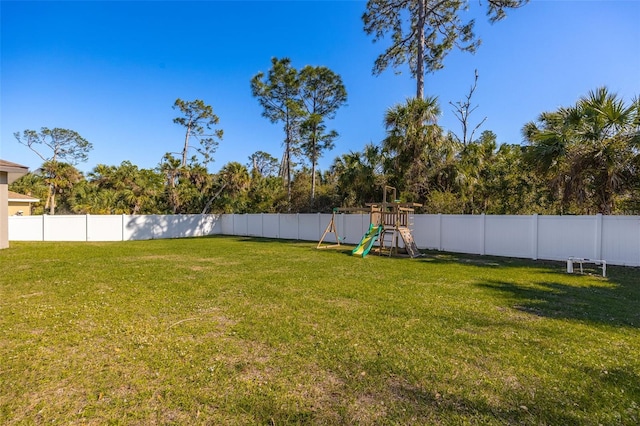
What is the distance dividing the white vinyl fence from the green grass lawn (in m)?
2.61

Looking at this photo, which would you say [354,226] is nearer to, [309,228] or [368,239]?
[309,228]

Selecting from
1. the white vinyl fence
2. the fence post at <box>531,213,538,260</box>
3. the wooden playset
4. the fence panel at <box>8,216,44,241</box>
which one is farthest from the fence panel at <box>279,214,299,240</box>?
the fence panel at <box>8,216,44,241</box>

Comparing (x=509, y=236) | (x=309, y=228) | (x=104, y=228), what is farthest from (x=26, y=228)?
(x=509, y=236)

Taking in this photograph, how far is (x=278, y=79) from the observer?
21578 mm

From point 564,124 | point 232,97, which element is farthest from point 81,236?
point 564,124

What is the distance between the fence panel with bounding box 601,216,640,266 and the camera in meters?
8.13

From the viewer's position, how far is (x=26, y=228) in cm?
1565

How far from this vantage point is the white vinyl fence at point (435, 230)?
859 cm

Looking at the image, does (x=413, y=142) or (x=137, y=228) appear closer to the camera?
(x=413, y=142)

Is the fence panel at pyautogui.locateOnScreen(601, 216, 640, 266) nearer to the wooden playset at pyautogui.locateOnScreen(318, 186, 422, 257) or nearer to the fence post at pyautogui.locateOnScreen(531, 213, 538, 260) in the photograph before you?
the fence post at pyautogui.locateOnScreen(531, 213, 538, 260)

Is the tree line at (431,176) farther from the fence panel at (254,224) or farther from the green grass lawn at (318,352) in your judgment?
the green grass lawn at (318,352)

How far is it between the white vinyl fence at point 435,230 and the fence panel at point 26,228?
0.12 feet

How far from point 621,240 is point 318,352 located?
31.6 ft

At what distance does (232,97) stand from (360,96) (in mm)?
9705
